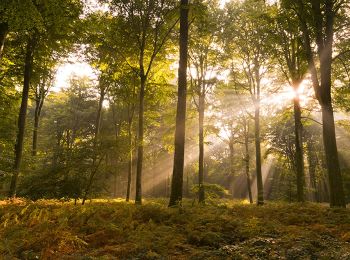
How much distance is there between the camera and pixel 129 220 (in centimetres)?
825

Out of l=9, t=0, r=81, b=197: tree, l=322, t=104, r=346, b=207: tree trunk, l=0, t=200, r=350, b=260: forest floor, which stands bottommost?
l=0, t=200, r=350, b=260: forest floor

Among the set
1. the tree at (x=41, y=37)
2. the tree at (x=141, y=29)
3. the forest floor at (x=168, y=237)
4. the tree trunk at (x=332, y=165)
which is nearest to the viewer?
the forest floor at (x=168, y=237)

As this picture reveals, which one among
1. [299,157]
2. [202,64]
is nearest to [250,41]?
[202,64]

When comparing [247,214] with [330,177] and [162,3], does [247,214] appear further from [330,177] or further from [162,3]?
[162,3]

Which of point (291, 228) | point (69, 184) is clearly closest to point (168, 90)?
point (69, 184)

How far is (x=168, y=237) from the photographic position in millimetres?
6730

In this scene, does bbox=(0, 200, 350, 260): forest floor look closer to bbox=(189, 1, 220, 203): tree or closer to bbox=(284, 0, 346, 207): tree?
bbox=(284, 0, 346, 207): tree

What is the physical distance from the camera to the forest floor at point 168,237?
5532 millimetres

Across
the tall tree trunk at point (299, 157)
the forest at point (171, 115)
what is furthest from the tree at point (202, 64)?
the tall tree trunk at point (299, 157)

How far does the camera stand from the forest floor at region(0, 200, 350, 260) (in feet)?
18.1

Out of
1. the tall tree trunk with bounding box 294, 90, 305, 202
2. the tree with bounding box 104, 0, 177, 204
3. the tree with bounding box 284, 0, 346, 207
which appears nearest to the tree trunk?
the tree with bounding box 284, 0, 346, 207

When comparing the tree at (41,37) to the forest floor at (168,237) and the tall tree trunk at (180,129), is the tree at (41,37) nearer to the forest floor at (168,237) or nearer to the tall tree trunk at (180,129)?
the tall tree trunk at (180,129)

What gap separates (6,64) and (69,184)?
30.4 feet

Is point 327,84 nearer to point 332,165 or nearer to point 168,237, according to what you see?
point 332,165
